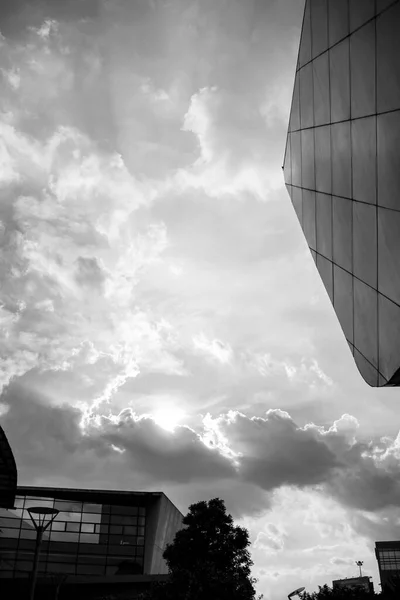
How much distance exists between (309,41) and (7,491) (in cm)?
3111

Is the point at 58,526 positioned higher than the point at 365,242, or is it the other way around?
the point at 365,242

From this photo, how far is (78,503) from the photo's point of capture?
43.7 meters

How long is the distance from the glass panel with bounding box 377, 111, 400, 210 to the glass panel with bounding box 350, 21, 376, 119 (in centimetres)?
70

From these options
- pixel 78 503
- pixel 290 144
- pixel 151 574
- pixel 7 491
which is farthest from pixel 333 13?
pixel 78 503

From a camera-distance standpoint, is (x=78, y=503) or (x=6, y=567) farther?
(x=78, y=503)

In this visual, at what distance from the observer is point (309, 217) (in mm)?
17609

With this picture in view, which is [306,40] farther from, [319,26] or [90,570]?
[90,570]

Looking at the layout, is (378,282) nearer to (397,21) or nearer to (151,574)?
(397,21)

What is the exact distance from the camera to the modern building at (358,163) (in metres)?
8.03

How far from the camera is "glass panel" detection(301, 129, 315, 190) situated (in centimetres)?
1528

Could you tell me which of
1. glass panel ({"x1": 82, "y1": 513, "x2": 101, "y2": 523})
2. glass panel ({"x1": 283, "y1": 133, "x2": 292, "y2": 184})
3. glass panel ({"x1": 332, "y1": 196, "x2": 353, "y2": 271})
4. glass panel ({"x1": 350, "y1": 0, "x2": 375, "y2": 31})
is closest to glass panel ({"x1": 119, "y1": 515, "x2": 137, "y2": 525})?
glass panel ({"x1": 82, "y1": 513, "x2": 101, "y2": 523})

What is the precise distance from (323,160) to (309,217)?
169 inches

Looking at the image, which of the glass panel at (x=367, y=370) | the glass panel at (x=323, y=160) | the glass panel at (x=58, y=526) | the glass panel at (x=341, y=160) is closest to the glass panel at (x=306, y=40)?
the glass panel at (x=323, y=160)

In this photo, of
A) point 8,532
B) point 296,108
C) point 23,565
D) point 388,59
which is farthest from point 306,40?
point 23,565
